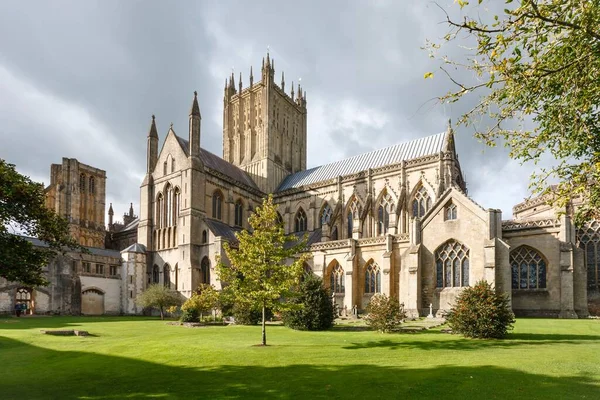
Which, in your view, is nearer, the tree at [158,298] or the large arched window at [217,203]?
the tree at [158,298]

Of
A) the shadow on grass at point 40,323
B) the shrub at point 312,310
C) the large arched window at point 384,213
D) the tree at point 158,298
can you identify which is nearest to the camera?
the shrub at point 312,310

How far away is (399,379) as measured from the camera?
12.4 m

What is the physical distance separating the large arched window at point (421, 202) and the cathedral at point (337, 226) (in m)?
0.11

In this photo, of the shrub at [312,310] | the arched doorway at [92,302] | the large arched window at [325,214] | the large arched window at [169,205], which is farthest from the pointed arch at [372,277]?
the arched doorway at [92,302]

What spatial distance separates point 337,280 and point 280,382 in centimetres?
3042

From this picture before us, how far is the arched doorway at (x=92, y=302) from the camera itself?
153 feet

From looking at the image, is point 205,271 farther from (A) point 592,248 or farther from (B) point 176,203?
(A) point 592,248

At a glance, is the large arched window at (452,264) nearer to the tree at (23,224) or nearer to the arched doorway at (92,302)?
the tree at (23,224)

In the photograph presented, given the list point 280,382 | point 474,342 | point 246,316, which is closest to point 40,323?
point 246,316

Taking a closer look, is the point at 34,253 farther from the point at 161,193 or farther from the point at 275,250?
the point at 161,193

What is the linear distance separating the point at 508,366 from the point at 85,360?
49.6ft

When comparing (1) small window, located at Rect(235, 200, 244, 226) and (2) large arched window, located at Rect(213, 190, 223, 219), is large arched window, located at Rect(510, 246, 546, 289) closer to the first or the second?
(2) large arched window, located at Rect(213, 190, 223, 219)

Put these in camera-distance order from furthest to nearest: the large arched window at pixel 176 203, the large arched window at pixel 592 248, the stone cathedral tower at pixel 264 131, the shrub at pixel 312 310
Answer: the stone cathedral tower at pixel 264 131, the large arched window at pixel 176 203, the large arched window at pixel 592 248, the shrub at pixel 312 310

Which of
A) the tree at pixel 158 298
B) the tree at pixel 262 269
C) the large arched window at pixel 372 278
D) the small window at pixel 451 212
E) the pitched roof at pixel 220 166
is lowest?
the tree at pixel 158 298
